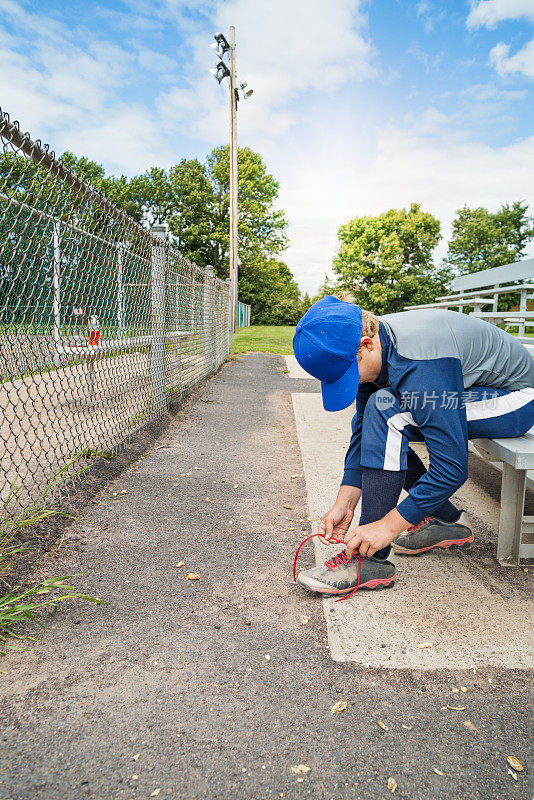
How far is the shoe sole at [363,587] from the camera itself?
2.25m

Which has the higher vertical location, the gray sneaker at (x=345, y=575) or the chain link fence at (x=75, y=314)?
the chain link fence at (x=75, y=314)

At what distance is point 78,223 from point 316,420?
335 cm

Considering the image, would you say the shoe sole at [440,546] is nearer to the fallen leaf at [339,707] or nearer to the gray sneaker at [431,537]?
the gray sneaker at [431,537]

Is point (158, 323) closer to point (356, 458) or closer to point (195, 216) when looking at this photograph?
point (356, 458)

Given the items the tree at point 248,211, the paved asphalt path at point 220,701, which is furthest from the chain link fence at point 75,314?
the tree at point 248,211

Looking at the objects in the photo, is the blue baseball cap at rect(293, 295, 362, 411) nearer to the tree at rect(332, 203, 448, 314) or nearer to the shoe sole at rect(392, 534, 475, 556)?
the shoe sole at rect(392, 534, 475, 556)

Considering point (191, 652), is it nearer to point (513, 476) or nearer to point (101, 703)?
point (101, 703)

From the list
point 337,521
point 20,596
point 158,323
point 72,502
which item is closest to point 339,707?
point 337,521

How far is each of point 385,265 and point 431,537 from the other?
51.8 m

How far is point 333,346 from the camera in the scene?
1.98m

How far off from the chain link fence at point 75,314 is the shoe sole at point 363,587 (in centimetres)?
129

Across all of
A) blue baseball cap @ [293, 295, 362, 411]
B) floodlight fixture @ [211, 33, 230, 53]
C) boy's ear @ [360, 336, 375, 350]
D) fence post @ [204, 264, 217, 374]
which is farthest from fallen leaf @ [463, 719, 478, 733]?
floodlight fixture @ [211, 33, 230, 53]

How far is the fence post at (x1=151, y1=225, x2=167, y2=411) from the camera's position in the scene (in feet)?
17.0

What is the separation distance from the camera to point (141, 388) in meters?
5.04
